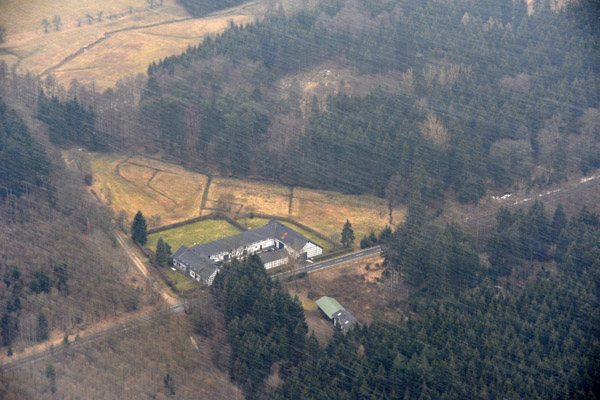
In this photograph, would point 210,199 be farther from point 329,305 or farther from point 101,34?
point 101,34

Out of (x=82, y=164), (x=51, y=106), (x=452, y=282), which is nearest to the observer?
(x=452, y=282)

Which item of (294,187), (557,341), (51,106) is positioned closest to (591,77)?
(294,187)

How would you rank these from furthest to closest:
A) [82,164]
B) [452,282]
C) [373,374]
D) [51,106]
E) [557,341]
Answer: [51,106], [82,164], [452,282], [557,341], [373,374]

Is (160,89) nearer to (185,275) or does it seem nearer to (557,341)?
(185,275)

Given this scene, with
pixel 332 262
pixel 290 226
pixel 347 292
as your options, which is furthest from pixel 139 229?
pixel 347 292

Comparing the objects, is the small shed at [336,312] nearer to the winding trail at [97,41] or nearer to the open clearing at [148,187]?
the open clearing at [148,187]
